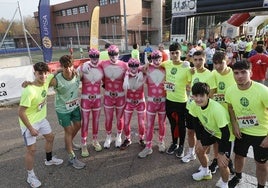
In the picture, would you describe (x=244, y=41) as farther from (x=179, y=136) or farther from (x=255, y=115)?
(x=255, y=115)

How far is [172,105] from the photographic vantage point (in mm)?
4211

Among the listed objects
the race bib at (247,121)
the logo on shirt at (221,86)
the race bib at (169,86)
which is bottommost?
the race bib at (247,121)

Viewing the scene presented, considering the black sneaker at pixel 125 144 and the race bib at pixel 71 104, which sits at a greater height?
the race bib at pixel 71 104

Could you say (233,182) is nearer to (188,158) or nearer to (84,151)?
(188,158)

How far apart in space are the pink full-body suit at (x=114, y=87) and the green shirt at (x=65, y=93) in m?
0.64

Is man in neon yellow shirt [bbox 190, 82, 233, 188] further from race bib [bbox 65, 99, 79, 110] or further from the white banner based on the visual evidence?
the white banner

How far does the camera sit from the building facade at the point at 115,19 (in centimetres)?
3872

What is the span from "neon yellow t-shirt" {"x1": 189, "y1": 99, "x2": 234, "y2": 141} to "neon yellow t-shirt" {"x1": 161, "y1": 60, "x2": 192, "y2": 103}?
0.92 m

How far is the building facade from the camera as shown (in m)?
38.7

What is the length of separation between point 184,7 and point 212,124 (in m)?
12.2

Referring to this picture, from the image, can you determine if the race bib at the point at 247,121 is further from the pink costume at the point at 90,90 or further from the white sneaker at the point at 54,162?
the white sneaker at the point at 54,162

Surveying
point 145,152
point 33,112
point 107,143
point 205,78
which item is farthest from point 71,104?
point 205,78

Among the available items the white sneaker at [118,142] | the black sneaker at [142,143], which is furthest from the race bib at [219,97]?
the white sneaker at [118,142]

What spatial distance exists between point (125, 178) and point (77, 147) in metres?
Result: 1.51
